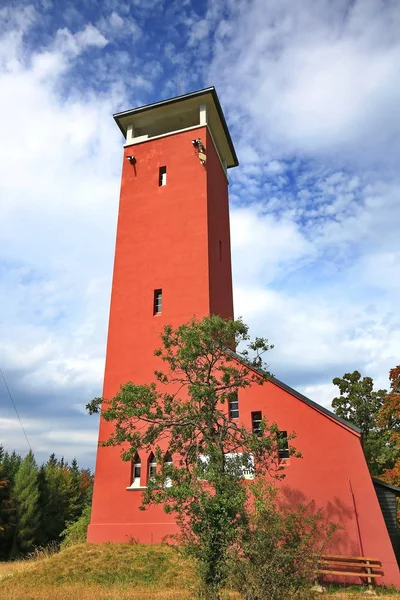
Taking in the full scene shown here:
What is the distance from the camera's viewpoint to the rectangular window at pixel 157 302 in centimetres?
1848

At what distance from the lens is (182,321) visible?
17.6m

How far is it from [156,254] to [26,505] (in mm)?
29096

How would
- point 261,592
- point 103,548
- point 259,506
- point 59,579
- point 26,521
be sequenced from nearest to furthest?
point 261,592, point 259,506, point 59,579, point 103,548, point 26,521

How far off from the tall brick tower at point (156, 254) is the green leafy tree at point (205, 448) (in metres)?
5.53

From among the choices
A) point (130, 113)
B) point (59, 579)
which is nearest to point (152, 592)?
point (59, 579)

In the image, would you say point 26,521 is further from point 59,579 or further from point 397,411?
point 397,411

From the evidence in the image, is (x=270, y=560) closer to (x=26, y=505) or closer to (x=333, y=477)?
(x=333, y=477)

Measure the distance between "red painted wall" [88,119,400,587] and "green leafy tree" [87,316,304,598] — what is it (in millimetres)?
3441

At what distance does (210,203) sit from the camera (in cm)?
2038

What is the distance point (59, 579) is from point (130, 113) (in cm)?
2016

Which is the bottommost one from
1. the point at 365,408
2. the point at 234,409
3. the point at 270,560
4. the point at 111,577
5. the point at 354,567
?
the point at 111,577

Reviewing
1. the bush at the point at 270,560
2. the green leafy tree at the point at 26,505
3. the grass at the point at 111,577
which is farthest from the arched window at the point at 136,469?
the green leafy tree at the point at 26,505

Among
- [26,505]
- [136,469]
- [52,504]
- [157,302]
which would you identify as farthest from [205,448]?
[52,504]

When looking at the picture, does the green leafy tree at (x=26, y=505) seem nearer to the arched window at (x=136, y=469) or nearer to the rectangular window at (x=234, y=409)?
the arched window at (x=136, y=469)
